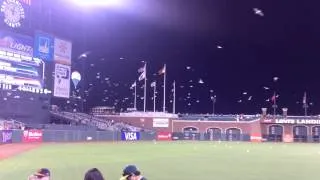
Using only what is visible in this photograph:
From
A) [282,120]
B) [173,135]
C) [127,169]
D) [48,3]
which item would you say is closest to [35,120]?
[48,3]

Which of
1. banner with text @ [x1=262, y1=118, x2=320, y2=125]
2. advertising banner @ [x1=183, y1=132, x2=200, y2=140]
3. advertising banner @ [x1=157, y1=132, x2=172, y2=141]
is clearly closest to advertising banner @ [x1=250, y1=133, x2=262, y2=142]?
banner with text @ [x1=262, y1=118, x2=320, y2=125]

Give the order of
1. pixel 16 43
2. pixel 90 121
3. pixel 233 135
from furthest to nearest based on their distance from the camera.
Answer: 1. pixel 233 135
2. pixel 90 121
3. pixel 16 43

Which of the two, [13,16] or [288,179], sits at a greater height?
[13,16]

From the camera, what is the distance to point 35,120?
60312 mm

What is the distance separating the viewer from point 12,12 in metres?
48.2

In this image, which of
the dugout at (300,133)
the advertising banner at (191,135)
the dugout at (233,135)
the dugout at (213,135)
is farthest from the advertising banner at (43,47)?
the dugout at (300,133)

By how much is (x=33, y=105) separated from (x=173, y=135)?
32.4 metres

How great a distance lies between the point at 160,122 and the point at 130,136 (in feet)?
52.7

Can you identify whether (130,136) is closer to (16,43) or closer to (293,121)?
(16,43)

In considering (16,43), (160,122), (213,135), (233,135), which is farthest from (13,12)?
(233,135)

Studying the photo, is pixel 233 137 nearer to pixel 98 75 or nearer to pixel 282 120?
pixel 282 120

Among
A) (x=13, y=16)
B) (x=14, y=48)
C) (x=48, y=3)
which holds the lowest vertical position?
(x=14, y=48)

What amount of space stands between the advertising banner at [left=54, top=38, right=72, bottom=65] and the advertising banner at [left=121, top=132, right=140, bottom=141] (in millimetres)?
19828

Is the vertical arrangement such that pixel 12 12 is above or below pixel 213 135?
above
